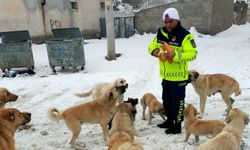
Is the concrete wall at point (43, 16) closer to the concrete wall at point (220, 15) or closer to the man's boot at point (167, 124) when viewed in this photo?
the concrete wall at point (220, 15)

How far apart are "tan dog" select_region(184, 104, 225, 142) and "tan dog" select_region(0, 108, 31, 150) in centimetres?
257

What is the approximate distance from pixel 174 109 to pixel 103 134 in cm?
135

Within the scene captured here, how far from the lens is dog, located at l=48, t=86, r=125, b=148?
5332 mm

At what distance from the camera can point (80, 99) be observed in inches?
315

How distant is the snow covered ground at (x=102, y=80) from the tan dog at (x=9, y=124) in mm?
972

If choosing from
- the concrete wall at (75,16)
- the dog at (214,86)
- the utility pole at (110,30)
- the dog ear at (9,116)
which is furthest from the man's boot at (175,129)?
the concrete wall at (75,16)

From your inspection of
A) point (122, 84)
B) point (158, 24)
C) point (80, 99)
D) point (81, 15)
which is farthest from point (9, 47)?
point (158, 24)

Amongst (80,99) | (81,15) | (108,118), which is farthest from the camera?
(81,15)

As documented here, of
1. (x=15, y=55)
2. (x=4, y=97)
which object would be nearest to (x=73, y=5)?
(x=15, y=55)

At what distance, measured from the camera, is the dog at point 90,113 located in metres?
5.33

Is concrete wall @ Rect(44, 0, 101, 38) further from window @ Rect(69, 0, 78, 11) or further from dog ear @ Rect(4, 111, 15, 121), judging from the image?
dog ear @ Rect(4, 111, 15, 121)

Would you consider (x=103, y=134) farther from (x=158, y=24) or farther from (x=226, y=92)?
(x=158, y=24)

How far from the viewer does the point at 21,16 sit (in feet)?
53.3

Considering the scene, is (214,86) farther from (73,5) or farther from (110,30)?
(73,5)
